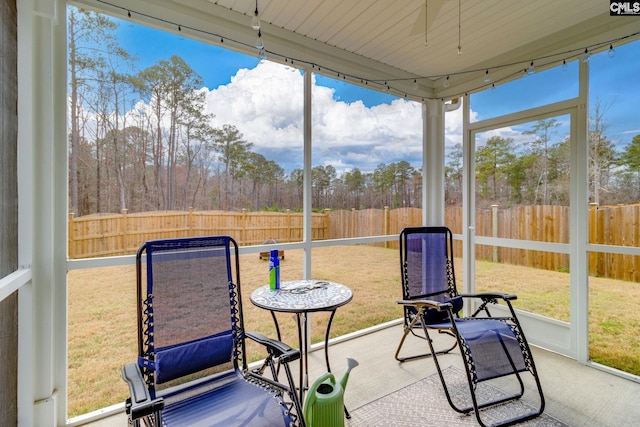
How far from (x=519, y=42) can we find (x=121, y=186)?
12.5 ft

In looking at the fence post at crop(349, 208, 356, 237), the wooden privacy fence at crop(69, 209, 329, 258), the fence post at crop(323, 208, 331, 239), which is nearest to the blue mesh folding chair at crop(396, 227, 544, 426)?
the fence post at crop(349, 208, 356, 237)

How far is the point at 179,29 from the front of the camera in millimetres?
2281

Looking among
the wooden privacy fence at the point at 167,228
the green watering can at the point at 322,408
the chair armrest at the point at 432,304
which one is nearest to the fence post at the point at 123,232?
the wooden privacy fence at the point at 167,228

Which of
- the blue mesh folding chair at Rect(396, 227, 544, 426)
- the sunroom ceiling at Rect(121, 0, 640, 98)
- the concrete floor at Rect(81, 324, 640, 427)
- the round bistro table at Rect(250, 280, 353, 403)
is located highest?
the sunroom ceiling at Rect(121, 0, 640, 98)

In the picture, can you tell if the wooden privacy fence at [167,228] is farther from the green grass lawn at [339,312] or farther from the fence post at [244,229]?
the green grass lawn at [339,312]

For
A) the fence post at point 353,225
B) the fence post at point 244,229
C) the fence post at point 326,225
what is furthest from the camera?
the fence post at point 353,225

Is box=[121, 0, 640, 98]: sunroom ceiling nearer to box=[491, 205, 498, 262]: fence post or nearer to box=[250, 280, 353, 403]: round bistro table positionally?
box=[491, 205, 498, 262]: fence post

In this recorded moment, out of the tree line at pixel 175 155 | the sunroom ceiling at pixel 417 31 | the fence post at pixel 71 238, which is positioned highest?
the sunroom ceiling at pixel 417 31

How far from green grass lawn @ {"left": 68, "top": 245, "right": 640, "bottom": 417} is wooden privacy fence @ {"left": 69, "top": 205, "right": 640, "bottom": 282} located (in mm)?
135

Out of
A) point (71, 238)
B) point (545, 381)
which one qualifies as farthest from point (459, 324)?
point (71, 238)

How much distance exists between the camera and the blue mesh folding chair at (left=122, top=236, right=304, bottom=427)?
1407 mm

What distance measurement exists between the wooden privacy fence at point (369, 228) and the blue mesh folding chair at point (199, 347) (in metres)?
0.64

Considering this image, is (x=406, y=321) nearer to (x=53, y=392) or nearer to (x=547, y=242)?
(x=547, y=242)

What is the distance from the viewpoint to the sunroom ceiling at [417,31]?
94.2 inches
